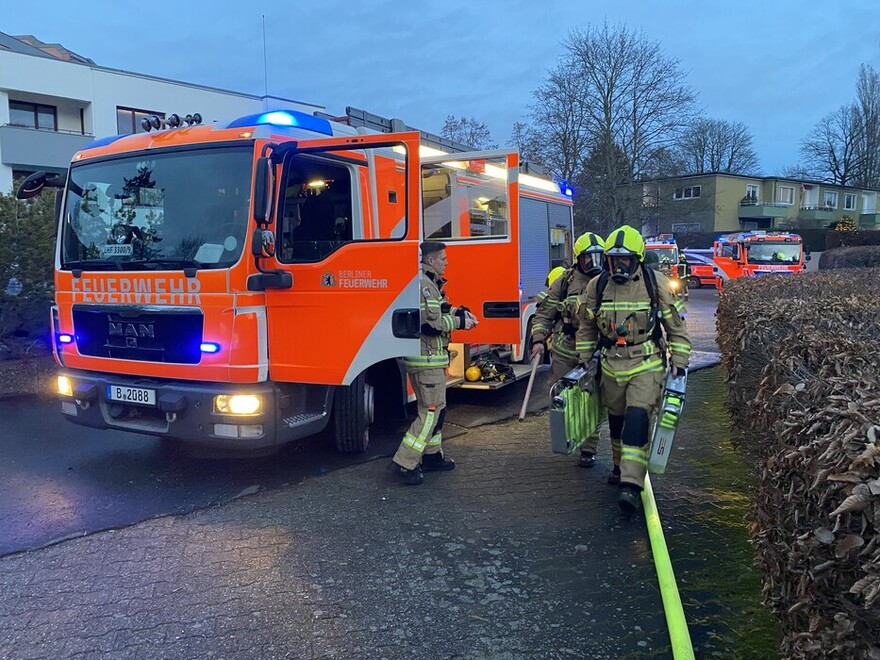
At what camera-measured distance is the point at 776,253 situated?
24062mm

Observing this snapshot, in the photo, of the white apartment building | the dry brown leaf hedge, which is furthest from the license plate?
the white apartment building

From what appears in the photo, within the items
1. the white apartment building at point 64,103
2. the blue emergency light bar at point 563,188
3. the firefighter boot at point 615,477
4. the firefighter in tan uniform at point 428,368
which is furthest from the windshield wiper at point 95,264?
the white apartment building at point 64,103

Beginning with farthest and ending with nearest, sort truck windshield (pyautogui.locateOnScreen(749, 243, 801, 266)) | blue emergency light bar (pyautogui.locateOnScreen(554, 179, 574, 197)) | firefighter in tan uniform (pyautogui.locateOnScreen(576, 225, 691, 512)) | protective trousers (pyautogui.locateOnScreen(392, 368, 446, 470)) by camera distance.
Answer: truck windshield (pyautogui.locateOnScreen(749, 243, 801, 266)) → blue emergency light bar (pyautogui.locateOnScreen(554, 179, 574, 197)) → protective trousers (pyautogui.locateOnScreen(392, 368, 446, 470)) → firefighter in tan uniform (pyautogui.locateOnScreen(576, 225, 691, 512))

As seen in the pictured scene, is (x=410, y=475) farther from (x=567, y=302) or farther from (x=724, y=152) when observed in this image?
(x=724, y=152)

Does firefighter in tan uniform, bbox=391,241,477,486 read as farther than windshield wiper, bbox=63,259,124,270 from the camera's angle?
No

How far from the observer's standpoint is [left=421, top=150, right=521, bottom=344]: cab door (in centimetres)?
655

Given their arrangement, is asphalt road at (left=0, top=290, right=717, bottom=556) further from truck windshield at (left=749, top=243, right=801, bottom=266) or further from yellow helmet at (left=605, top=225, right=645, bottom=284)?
truck windshield at (left=749, top=243, right=801, bottom=266)

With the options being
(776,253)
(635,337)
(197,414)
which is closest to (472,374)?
(635,337)

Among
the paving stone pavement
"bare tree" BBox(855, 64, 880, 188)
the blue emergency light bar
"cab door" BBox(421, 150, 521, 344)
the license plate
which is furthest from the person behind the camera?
"bare tree" BBox(855, 64, 880, 188)

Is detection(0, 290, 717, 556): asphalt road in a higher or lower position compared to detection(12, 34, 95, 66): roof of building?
lower

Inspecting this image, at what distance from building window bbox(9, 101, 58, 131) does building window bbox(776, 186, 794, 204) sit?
164 ft

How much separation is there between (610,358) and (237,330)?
2.55 m

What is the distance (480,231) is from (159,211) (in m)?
3.33

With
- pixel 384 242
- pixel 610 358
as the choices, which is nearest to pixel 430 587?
pixel 610 358
